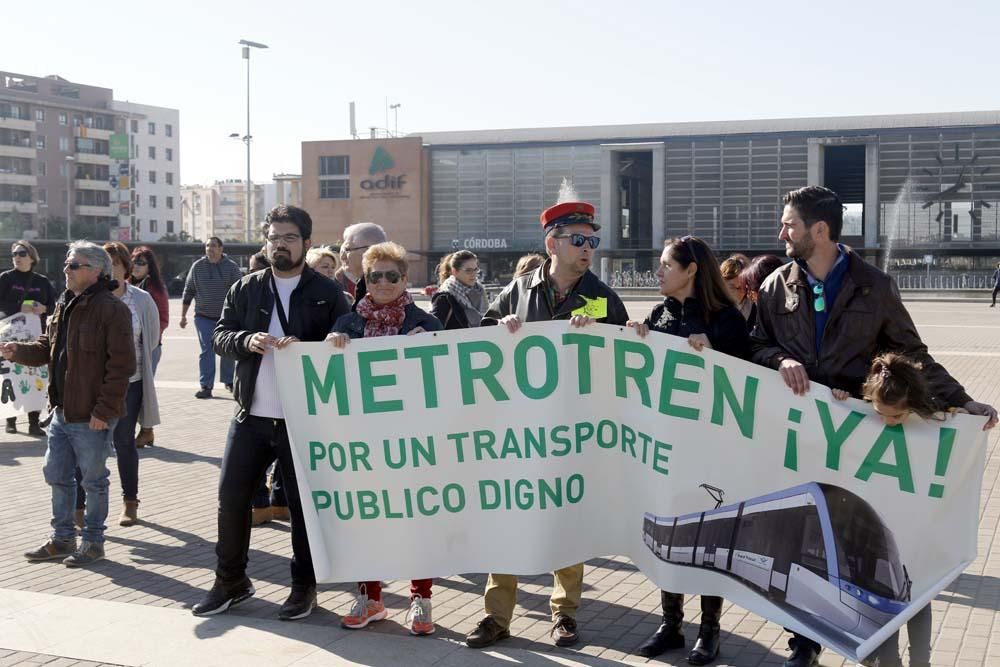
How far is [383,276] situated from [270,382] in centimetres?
84

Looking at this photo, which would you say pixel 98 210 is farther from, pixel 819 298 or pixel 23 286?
pixel 819 298

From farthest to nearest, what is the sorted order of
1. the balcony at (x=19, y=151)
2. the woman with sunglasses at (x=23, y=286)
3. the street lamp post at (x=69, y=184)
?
the street lamp post at (x=69, y=184)
the balcony at (x=19, y=151)
the woman with sunglasses at (x=23, y=286)

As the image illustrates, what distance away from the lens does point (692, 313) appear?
5180 mm

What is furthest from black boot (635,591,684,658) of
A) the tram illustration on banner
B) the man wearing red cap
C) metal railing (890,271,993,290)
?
metal railing (890,271,993,290)

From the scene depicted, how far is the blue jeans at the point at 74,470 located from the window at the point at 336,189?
76.7m

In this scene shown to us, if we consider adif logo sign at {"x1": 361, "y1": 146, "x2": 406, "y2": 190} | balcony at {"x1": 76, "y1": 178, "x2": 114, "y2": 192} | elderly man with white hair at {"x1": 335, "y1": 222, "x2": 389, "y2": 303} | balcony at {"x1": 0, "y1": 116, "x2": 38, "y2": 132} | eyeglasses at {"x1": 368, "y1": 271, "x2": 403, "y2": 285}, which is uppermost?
balcony at {"x1": 0, "y1": 116, "x2": 38, "y2": 132}

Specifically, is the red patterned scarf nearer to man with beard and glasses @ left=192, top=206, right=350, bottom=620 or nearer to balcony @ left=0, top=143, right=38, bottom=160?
man with beard and glasses @ left=192, top=206, right=350, bottom=620

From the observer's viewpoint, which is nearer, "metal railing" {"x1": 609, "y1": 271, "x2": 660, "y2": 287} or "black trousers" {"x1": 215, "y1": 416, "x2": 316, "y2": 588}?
"black trousers" {"x1": 215, "y1": 416, "x2": 316, "y2": 588}

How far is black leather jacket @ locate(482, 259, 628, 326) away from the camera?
541 centimetres

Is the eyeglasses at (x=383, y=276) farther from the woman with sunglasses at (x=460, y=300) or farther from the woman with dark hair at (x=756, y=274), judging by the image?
the woman with dark hair at (x=756, y=274)

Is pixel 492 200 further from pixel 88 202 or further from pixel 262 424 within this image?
pixel 262 424

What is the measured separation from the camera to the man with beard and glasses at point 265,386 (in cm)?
561

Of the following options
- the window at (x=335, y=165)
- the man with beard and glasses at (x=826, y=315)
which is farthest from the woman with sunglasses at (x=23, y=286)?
the window at (x=335, y=165)

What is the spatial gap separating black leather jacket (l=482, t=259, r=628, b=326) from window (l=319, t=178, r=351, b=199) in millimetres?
78067
